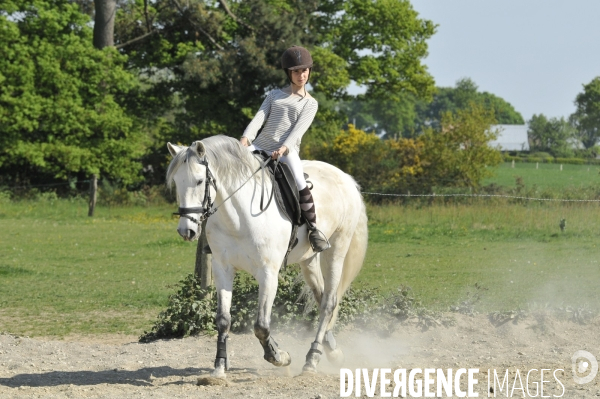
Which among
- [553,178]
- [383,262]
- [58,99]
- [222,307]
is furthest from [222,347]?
[553,178]

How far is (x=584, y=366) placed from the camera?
7.65m

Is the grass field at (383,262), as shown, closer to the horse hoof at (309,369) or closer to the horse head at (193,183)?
the horse hoof at (309,369)

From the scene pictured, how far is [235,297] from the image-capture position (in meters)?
9.59

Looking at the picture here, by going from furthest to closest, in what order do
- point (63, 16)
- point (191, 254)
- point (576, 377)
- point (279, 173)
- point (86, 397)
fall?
point (63, 16)
point (191, 254)
point (279, 173)
point (576, 377)
point (86, 397)

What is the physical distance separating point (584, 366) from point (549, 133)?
4242 inches

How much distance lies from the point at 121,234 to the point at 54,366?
55.3 ft

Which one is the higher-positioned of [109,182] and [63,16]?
[63,16]

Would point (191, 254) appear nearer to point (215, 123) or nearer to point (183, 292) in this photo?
point (183, 292)

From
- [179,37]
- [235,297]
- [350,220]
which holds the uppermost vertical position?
[179,37]

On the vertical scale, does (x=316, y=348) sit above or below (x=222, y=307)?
below

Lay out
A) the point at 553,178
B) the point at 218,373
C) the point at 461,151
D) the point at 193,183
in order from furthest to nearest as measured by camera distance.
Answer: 1. the point at 553,178
2. the point at 461,151
3. the point at 218,373
4. the point at 193,183

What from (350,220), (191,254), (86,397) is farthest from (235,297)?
(191,254)

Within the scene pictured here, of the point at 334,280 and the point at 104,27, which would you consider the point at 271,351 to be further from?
the point at 104,27

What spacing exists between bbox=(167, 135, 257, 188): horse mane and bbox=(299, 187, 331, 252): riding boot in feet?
1.90
